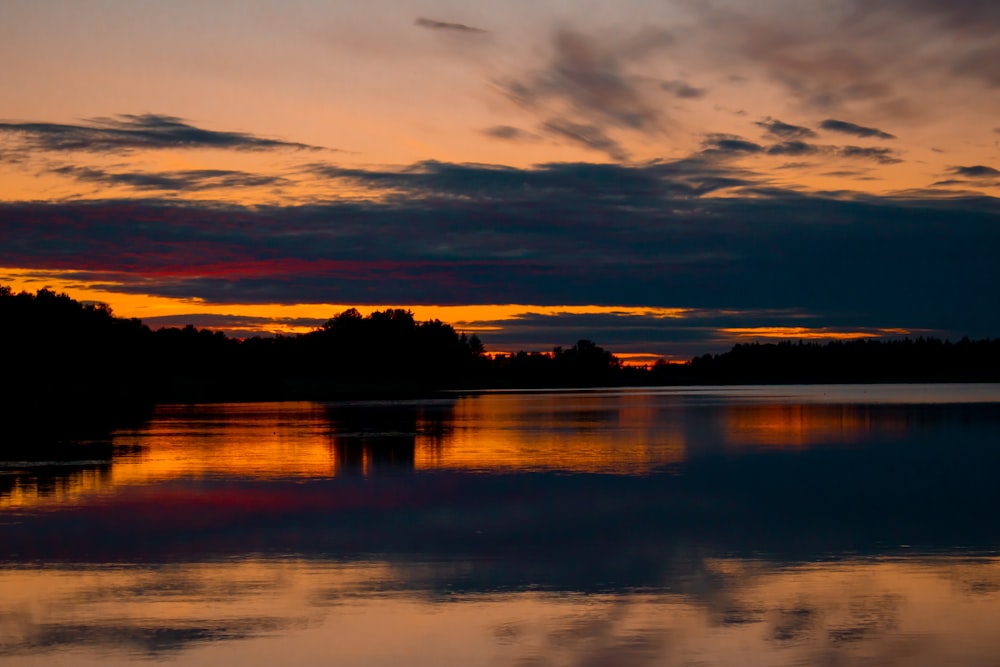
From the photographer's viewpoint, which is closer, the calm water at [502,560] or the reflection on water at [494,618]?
the reflection on water at [494,618]

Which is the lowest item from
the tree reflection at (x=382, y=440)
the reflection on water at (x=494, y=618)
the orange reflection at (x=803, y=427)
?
the orange reflection at (x=803, y=427)

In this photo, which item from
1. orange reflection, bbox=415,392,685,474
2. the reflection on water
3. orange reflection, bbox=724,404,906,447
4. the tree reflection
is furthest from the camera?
orange reflection, bbox=724,404,906,447

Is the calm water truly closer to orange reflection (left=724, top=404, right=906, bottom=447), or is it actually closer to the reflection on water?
the reflection on water

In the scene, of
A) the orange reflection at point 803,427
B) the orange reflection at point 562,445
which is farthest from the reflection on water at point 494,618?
the orange reflection at point 803,427

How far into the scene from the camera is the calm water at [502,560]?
1207 centimetres

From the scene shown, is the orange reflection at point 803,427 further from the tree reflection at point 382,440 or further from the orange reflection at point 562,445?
the tree reflection at point 382,440

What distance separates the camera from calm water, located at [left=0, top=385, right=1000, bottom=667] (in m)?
12.1

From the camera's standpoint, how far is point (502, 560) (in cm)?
1700

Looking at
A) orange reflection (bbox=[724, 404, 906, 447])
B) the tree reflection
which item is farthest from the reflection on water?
orange reflection (bbox=[724, 404, 906, 447])

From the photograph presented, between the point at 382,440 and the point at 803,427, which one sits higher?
the point at 382,440

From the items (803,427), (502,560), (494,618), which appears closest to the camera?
(494,618)

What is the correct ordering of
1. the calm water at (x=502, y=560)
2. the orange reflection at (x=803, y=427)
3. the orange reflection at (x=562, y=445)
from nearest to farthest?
→ 1. the calm water at (x=502, y=560)
2. the orange reflection at (x=562, y=445)
3. the orange reflection at (x=803, y=427)

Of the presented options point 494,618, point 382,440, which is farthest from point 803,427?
point 494,618

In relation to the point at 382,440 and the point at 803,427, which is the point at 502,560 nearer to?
the point at 382,440
